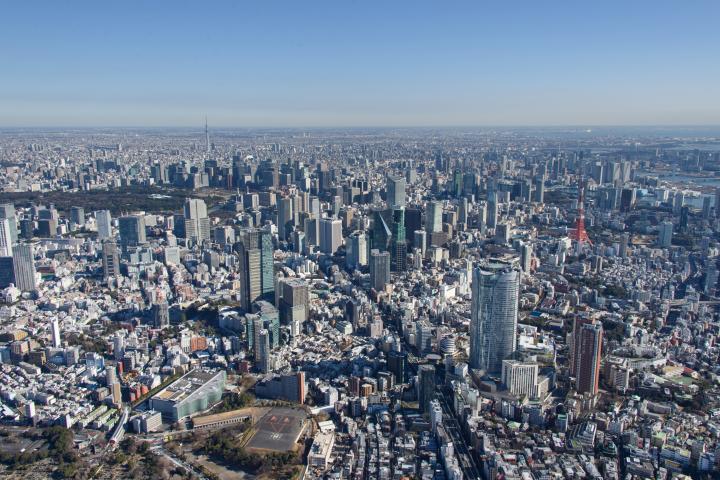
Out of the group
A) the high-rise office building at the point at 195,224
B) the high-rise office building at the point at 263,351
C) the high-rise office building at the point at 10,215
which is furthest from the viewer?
the high-rise office building at the point at 195,224

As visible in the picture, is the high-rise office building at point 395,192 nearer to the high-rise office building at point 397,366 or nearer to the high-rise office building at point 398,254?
the high-rise office building at point 398,254

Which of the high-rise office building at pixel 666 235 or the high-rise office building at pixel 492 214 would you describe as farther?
the high-rise office building at pixel 492 214

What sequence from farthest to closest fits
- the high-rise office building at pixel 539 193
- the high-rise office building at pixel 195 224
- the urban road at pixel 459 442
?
1. the high-rise office building at pixel 539 193
2. the high-rise office building at pixel 195 224
3. the urban road at pixel 459 442

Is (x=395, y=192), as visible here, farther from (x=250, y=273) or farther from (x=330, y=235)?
(x=250, y=273)

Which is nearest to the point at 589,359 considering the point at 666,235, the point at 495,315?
the point at 495,315

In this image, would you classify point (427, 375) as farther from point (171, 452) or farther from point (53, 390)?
point (53, 390)

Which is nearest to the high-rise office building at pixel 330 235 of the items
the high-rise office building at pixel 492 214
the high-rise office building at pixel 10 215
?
the high-rise office building at pixel 492 214

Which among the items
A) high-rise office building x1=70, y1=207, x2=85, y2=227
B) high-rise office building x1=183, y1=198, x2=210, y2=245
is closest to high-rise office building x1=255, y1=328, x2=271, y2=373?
high-rise office building x1=183, y1=198, x2=210, y2=245
